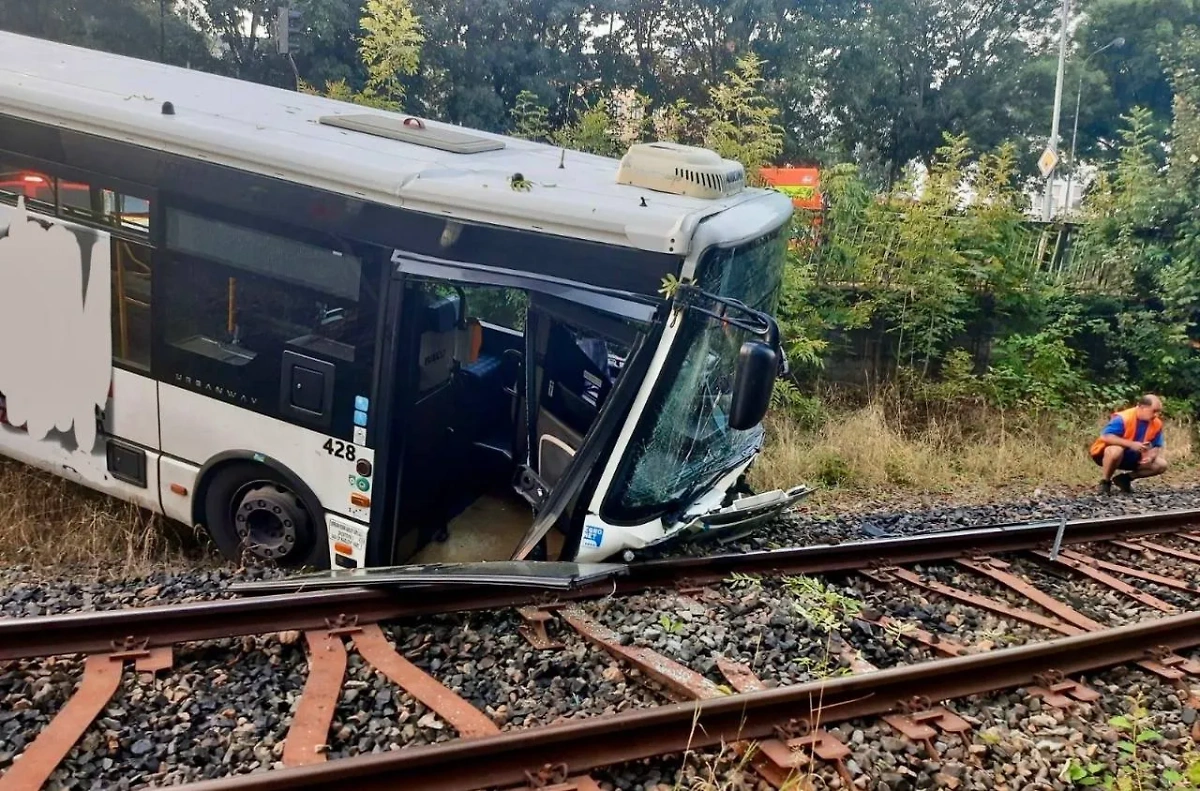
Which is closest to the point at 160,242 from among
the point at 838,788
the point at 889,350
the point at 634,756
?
the point at 634,756

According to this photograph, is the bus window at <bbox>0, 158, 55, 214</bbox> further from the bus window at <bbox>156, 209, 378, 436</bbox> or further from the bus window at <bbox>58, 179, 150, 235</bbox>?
the bus window at <bbox>156, 209, 378, 436</bbox>

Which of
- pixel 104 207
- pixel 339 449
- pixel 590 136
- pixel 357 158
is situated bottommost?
pixel 339 449

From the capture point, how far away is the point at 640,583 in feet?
18.6

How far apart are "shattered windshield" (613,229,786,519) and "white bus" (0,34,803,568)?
0.02 m

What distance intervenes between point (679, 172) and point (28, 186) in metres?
4.16

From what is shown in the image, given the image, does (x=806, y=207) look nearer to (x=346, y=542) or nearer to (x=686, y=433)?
(x=686, y=433)

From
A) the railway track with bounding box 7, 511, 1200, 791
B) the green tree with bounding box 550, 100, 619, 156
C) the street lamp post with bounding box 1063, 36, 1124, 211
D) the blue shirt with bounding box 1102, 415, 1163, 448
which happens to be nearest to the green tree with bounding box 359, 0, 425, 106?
the green tree with bounding box 550, 100, 619, 156

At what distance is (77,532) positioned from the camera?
6.71 meters

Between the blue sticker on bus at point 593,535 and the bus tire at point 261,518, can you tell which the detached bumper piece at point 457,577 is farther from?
the bus tire at point 261,518

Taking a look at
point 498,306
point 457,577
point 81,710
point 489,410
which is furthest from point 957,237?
point 81,710

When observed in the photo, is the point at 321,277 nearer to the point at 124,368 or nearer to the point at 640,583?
the point at 124,368

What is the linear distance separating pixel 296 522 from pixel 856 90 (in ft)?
60.2

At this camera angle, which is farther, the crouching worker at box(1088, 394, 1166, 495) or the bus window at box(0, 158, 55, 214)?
the crouching worker at box(1088, 394, 1166, 495)

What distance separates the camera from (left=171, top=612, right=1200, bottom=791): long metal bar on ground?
11.8ft
